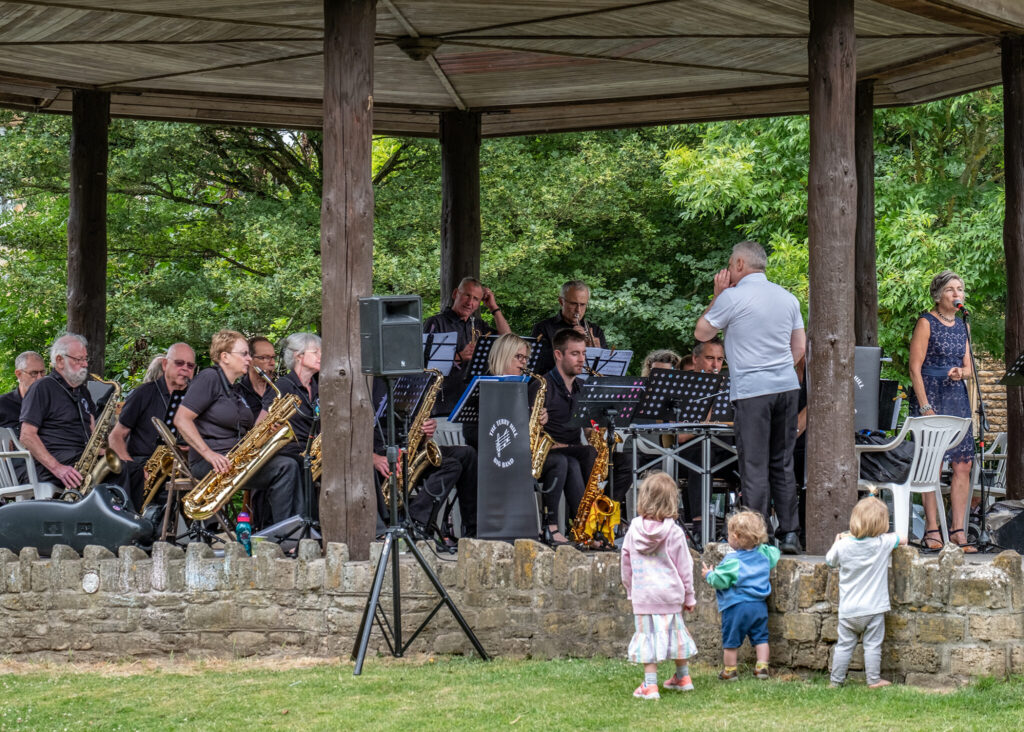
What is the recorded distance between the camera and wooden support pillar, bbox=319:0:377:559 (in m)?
8.22

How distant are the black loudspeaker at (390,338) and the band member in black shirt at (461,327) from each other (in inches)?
122

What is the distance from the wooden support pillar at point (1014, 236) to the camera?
9922 millimetres

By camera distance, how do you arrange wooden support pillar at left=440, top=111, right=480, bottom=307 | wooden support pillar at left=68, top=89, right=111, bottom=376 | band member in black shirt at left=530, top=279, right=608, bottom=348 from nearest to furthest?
band member in black shirt at left=530, top=279, right=608, bottom=348 → wooden support pillar at left=68, top=89, right=111, bottom=376 → wooden support pillar at left=440, top=111, right=480, bottom=307

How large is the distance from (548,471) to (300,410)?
1766 mm

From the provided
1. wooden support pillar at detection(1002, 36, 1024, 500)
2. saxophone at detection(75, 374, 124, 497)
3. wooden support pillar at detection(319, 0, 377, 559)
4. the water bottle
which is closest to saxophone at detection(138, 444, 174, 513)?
saxophone at detection(75, 374, 124, 497)

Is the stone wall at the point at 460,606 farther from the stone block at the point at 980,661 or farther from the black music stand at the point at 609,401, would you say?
the black music stand at the point at 609,401

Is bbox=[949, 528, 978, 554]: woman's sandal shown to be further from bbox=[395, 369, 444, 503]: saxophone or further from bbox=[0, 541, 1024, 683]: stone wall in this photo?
bbox=[395, 369, 444, 503]: saxophone

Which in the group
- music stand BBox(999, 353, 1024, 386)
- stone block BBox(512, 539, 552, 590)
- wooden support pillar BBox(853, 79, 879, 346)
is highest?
wooden support pillar BBox(853, 79, 879, 346)

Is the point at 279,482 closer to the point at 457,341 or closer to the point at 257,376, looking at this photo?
the point at 257,376

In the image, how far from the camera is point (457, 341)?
1096cm

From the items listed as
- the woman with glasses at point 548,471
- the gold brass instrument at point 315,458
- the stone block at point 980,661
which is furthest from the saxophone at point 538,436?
the stone block at point 980,661

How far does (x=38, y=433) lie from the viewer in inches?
400

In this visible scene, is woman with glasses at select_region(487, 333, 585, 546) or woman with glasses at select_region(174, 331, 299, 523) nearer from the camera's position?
woman with glasses at select_region(174, 331, 299, 523)

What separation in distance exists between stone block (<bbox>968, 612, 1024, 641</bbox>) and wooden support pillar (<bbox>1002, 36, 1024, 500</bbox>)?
135 inches
